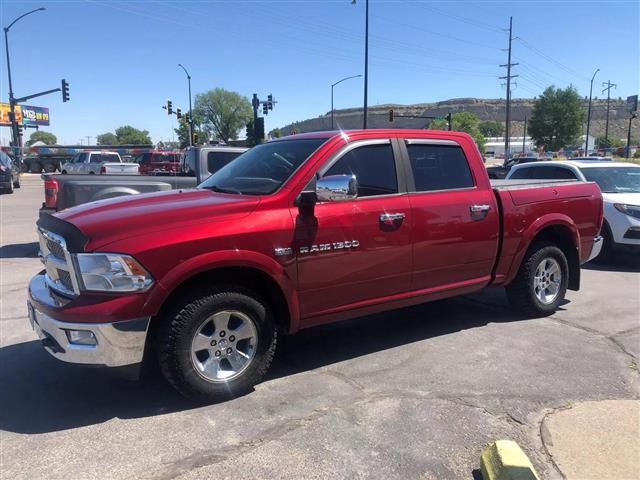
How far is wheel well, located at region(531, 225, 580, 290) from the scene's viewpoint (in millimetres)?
5727

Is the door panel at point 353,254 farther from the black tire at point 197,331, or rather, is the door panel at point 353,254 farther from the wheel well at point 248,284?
the black tire at point 197,331

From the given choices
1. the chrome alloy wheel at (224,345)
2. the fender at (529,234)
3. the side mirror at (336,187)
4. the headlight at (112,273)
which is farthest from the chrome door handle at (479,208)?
the headlight at (112,273)

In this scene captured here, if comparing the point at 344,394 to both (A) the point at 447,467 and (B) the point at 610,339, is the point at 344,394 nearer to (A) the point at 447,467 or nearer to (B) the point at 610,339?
(A) the point at 447,467

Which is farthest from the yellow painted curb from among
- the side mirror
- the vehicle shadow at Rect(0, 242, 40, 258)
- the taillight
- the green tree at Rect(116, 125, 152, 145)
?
the green tree at Rect(116, 125, 152, 145)

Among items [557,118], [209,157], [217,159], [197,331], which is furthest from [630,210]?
[557,118]

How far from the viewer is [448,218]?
4.70 meters

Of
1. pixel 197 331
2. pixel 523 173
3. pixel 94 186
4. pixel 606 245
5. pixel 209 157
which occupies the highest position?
pixel 209 157

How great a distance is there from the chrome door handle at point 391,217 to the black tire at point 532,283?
1.86 m

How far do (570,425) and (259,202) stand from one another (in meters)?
2.58

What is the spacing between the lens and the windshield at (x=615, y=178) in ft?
28.9

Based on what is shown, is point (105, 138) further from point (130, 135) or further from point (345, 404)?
point (345, 404)

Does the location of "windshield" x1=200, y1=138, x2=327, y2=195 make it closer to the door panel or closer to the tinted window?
the door panel

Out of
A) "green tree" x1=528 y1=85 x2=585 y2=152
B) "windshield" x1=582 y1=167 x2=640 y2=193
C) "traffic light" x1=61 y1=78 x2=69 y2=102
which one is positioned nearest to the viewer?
"windshield" x1=582 y1=167 x2=640 y2=193

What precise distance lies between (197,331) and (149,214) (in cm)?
87
